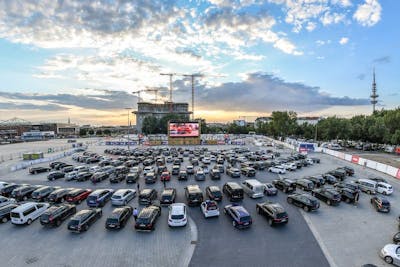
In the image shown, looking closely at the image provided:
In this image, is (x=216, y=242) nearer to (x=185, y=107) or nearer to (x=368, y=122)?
(x=368, y=122)

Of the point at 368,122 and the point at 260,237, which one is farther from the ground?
the point at 368,122

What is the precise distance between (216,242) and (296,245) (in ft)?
16.4

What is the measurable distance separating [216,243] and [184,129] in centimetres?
5457

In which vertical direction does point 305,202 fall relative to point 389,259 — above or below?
above

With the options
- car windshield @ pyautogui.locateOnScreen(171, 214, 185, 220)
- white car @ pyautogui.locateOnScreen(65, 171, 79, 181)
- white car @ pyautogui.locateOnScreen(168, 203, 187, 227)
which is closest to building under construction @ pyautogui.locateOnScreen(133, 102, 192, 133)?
white car @ pyautogui.locateOnScreen(65, 171, 79, 181)

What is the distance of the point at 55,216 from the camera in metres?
15.3

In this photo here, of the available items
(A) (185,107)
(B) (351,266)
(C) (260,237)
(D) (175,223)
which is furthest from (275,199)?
(A) (185,107)

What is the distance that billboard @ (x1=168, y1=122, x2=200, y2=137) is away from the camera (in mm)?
66562

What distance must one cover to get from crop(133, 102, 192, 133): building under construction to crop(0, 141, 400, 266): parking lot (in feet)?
492

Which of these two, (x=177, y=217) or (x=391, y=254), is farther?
(x=177, y=217)

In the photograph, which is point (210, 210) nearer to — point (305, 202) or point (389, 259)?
point (305, 202)

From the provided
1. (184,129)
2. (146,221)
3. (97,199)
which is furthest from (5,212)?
(184,129)

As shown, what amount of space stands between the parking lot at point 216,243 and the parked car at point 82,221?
0.39m

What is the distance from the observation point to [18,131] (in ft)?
466
